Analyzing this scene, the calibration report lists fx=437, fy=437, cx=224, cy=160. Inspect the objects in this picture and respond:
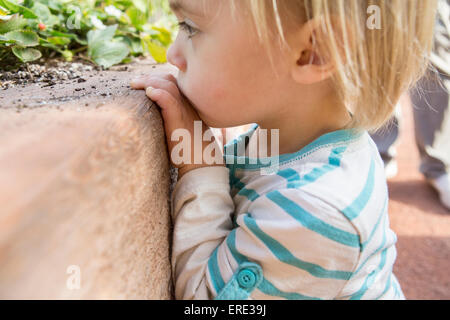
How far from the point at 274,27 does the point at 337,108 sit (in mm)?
234

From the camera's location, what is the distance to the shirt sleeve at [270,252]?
2.33 ft

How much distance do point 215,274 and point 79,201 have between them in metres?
0.38

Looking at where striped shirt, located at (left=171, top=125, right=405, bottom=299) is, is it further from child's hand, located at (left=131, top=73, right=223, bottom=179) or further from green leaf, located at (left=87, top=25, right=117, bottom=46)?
green leaf, located at (left=87, top=25, right=117, bottom=46)

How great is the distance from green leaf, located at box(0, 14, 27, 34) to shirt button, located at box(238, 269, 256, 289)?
2.67ft

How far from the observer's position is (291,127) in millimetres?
929

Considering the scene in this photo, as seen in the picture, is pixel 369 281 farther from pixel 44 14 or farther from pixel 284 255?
pixel 44 14

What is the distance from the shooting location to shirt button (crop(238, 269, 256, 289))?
72 cm

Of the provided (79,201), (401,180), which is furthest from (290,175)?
(401,180)

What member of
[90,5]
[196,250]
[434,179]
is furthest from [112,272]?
[434,179]

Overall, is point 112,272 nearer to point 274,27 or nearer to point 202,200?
point 202,200

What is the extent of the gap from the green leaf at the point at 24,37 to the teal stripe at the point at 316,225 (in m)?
0.76

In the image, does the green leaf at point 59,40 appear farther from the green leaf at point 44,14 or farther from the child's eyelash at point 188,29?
the child's eyelash at point 188,29

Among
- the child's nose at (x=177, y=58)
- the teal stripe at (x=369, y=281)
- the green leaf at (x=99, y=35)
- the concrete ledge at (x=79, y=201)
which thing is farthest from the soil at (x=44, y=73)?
the teal stripe at (x=369, y=281)

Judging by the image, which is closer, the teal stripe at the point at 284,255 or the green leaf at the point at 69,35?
the teal stripe at the point at 284,255
